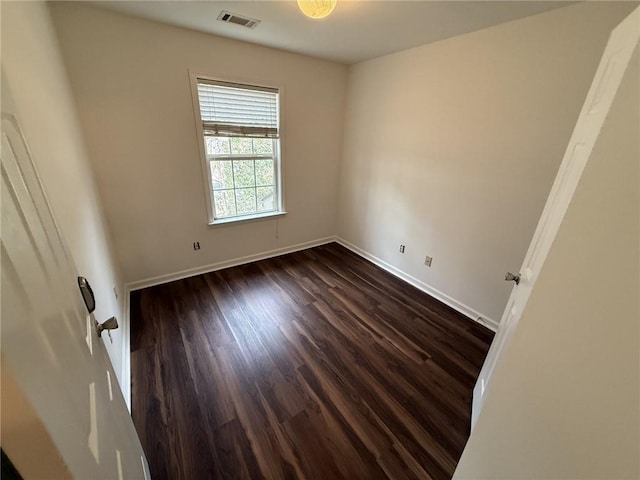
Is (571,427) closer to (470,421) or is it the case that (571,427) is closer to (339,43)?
(470,421)

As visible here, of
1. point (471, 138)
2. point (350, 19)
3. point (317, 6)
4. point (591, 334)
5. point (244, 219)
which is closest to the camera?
point (591, 334)

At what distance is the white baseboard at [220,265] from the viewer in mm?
2711

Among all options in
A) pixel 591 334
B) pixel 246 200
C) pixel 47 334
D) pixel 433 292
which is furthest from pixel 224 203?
pixel 591 334

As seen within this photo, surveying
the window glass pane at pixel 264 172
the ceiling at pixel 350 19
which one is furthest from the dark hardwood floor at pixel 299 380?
the ceiling at pixel 350 19

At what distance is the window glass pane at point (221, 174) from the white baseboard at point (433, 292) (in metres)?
1.85

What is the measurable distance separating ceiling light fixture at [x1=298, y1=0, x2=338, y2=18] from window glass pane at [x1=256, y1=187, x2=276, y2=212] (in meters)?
1.91

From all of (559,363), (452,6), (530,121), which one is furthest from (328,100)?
(559,363)

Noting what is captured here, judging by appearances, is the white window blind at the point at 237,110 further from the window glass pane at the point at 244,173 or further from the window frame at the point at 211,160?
the window glass pane at the point at 244,173

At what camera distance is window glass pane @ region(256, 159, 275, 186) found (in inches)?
120

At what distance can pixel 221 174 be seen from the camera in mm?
2848

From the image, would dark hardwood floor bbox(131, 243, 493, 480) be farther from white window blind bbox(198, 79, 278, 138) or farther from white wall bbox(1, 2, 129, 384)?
white window blind bbox(198, 79, 278, 138)

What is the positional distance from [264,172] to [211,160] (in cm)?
61

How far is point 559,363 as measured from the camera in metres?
0.67

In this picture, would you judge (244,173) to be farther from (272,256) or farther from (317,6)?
(317,6)
